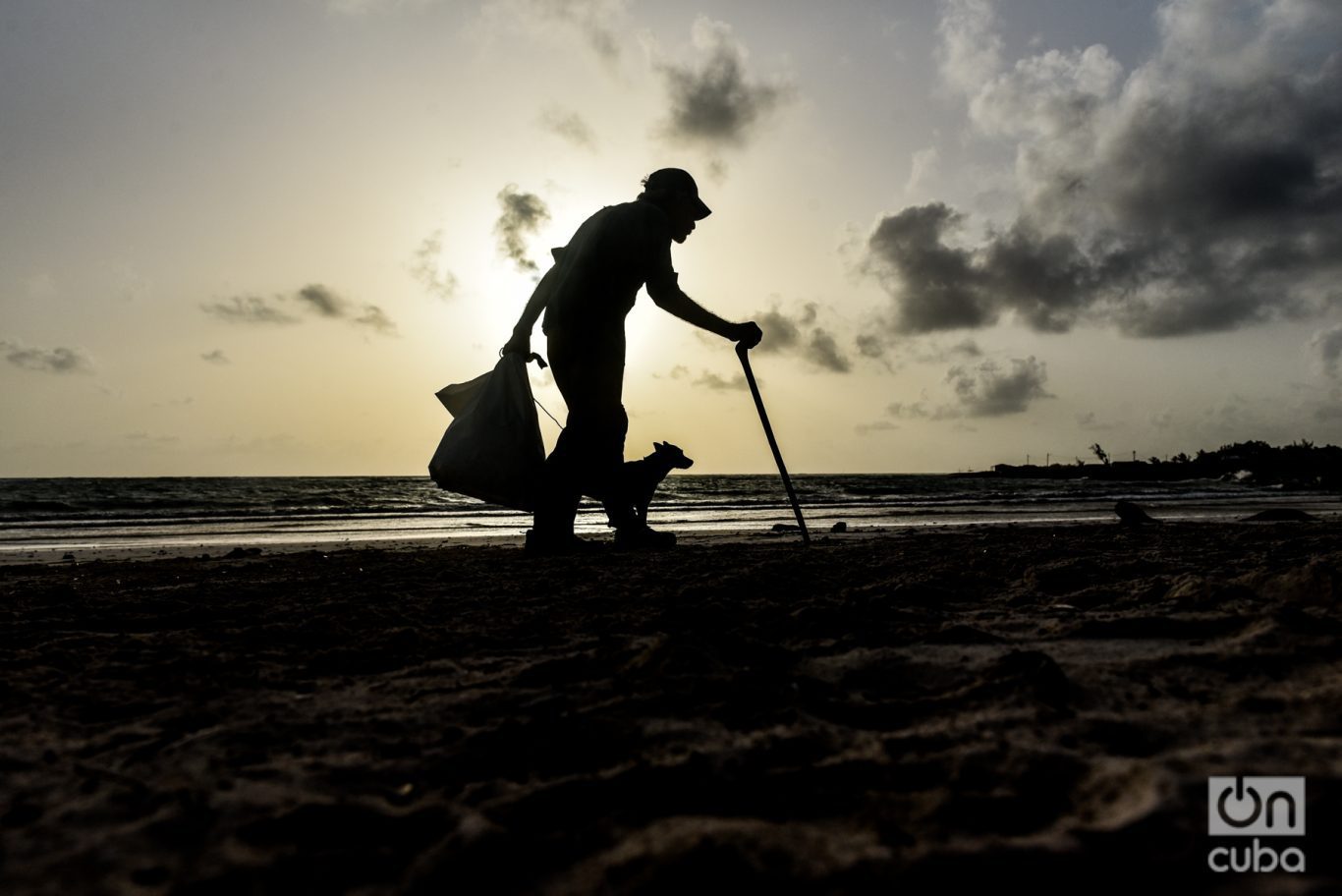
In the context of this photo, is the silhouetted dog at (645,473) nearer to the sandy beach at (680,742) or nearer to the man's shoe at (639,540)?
the man's shoe at (639,540)

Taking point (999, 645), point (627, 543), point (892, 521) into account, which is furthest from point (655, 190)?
point (892, 521)

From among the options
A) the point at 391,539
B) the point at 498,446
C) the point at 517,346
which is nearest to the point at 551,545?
the point at 498,446

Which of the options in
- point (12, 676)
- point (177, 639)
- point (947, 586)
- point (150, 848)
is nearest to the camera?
point (150, 848)

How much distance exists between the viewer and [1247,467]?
39594mm

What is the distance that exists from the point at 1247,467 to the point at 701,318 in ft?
154

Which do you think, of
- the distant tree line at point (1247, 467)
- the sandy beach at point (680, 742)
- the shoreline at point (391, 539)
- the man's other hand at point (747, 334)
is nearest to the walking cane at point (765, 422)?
the man's other hand at point (747, 334)

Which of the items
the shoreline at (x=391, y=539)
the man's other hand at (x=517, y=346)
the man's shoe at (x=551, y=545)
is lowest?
the shoreline at (x=391, y=539)

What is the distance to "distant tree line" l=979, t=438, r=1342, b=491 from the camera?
30.2 metres

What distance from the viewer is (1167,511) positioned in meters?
10.8

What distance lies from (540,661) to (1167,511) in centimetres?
1180

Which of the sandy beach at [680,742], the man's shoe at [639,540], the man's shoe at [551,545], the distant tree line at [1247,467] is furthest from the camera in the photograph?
the distant tree line at [1247,467]

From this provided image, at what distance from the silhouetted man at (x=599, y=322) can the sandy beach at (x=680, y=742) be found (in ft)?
6.28

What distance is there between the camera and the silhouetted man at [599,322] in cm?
449

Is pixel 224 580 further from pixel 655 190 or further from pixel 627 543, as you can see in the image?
pixel 655 190
